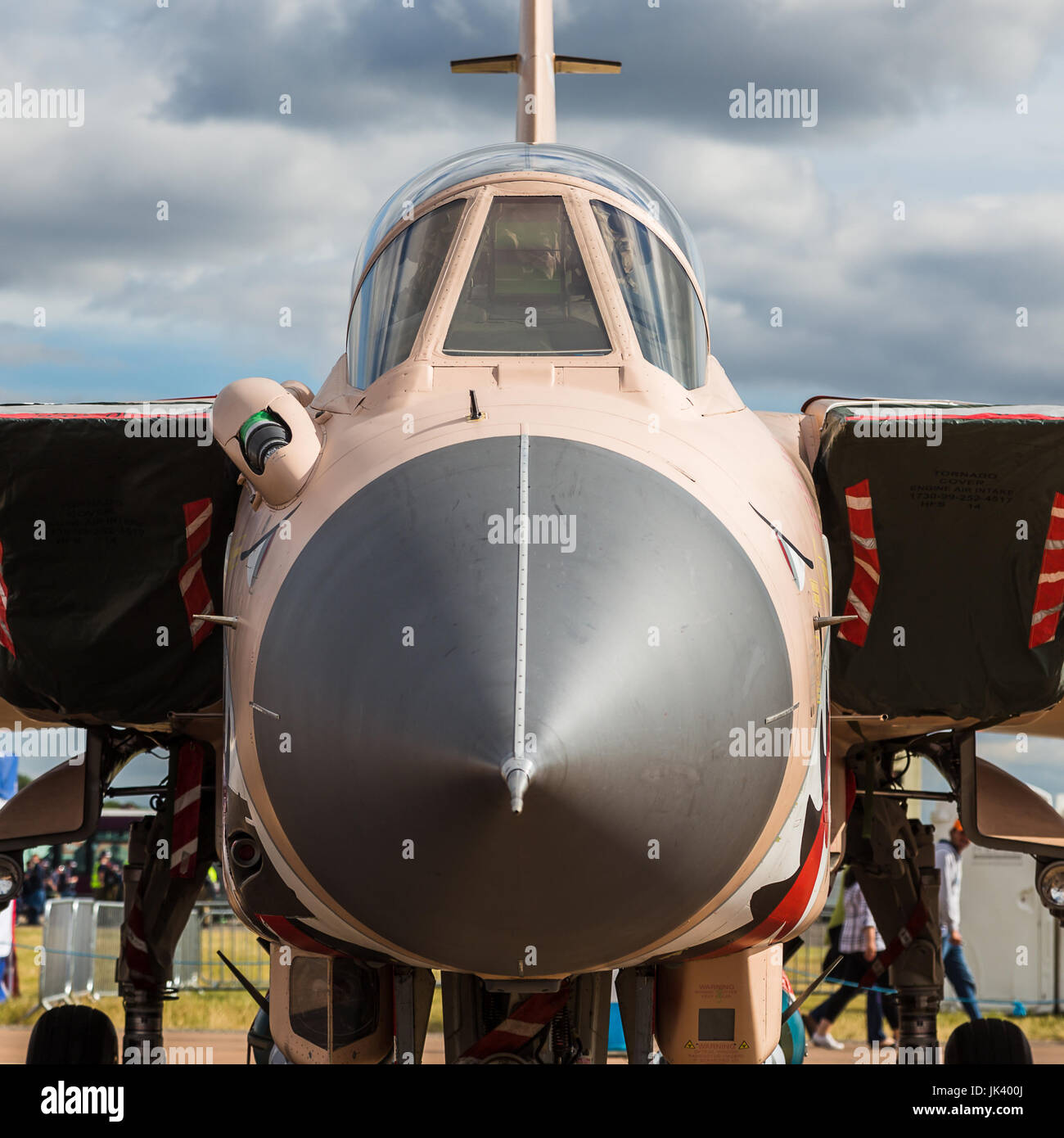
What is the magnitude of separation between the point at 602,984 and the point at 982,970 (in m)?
14.4

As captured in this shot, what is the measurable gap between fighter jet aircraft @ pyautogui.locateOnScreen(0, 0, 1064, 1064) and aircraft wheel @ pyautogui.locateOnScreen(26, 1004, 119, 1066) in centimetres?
46

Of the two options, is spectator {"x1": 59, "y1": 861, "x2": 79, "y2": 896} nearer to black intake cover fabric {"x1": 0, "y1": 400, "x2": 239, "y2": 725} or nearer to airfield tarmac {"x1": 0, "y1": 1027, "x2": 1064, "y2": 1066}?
airfield tarmac {"x1": 0, "y1": 1027, "x2": 1064, "y2": 1066}

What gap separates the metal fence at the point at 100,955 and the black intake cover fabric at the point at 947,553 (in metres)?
12.2

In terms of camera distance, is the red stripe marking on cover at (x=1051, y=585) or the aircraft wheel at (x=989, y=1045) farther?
the aircraft wheel at (x=989, y=1045)

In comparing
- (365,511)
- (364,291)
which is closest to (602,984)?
(365,511)

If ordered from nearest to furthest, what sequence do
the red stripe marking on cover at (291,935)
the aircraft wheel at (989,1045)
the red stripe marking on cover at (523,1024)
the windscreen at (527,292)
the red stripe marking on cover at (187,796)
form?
1. the red stripe marking on cover at (291,935)
2. the windscreen at (527,292)
3. the red stripe marking on cover at (523,1024)
4. the red stripe marking on cover at (187,796)
5. the aircraft wheel at (989,1045)

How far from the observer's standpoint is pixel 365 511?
3.79 metres

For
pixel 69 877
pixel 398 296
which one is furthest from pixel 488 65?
pixel 69 877

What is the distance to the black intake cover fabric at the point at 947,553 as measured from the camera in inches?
217

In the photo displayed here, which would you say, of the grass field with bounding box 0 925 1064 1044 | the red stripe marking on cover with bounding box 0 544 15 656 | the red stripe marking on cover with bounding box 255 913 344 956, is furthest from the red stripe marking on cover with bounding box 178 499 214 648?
the grass field with bounding box 0 925 1064 1044

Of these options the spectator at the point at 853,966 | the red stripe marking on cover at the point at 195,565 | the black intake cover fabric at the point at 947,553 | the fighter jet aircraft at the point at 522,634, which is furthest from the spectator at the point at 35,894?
the black intake cover fabric at the point at 947,553

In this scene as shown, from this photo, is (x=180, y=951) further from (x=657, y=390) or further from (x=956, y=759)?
(x=657, y=390)

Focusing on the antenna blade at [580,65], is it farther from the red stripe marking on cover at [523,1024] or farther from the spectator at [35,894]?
the spectator at [35,894]

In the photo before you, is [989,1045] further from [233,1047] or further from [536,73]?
[233,1047]
